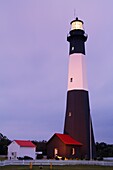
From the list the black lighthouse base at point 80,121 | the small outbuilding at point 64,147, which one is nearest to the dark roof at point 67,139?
the small outbuilding at point 64,147

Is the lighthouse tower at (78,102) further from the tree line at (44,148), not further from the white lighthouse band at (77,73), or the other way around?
the tree line at (44,148)

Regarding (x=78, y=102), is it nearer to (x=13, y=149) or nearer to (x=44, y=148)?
(x=44, y=148)

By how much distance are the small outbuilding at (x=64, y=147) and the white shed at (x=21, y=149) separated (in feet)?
7.73

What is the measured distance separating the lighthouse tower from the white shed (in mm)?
4760

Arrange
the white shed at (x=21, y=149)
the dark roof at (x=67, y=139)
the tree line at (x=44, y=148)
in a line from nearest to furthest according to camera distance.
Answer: the white shed at (x=21, y=149) → the dark roof at (x=67, y=139) → the tree line at (x=44, y=148)

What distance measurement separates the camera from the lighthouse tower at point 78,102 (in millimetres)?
36375

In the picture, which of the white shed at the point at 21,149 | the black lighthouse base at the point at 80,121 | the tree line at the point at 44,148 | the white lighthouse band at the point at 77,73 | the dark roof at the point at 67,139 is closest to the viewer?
the white shed at the point at 21,149

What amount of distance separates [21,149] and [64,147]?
16.2 ft

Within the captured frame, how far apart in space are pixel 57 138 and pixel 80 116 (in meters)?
3.78

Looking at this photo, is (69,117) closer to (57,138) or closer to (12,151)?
(57,138)

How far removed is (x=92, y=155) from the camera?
37031 millimetres

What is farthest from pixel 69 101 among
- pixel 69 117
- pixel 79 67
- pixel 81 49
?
pixel 81 49

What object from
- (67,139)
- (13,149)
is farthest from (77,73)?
(13,149)

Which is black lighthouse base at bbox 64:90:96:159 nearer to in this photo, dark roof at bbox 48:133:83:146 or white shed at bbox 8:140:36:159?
dark roof at bbox 48:133:83:146
